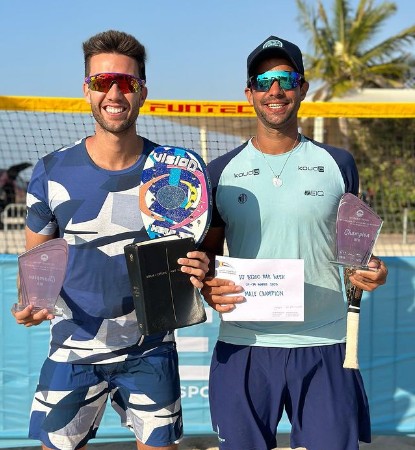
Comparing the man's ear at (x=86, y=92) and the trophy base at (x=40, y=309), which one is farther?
the man's ear at (x=86, y=92)

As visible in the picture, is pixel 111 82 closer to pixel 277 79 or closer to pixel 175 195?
pixel 175 195

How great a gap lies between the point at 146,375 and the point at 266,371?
51 cm

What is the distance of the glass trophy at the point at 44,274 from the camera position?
2406 mm

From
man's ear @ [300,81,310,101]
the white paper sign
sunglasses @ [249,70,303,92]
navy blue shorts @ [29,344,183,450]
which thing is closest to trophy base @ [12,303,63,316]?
navy blue shorts @ [29,344,183,450]

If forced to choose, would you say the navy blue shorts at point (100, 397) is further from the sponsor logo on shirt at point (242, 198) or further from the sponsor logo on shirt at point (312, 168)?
the sponsor logo on shirt at point (312, 168)

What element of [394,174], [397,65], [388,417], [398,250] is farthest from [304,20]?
[388,417]

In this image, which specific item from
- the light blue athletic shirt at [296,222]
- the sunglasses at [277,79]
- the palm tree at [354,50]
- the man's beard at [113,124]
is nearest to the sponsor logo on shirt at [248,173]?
the light blue athletic shirt at [296,222]

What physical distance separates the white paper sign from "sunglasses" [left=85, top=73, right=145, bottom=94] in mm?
789

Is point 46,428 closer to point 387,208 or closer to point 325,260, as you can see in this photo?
point 325,260

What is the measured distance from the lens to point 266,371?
2.61 m

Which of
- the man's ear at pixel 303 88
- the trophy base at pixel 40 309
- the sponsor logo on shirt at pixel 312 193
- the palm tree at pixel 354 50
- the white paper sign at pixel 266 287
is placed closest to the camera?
the trophy base at pixel 40 309

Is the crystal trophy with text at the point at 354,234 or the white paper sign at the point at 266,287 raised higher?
the crystal trophy with text at the point at 354,234

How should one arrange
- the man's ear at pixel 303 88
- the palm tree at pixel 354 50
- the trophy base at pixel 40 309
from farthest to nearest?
1. the palm tree at pixel 354 50
2. the man's ear at pixel 303 88
3. the trophy base at pixel 40 309

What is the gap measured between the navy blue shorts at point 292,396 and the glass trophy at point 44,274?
2.64 feet
